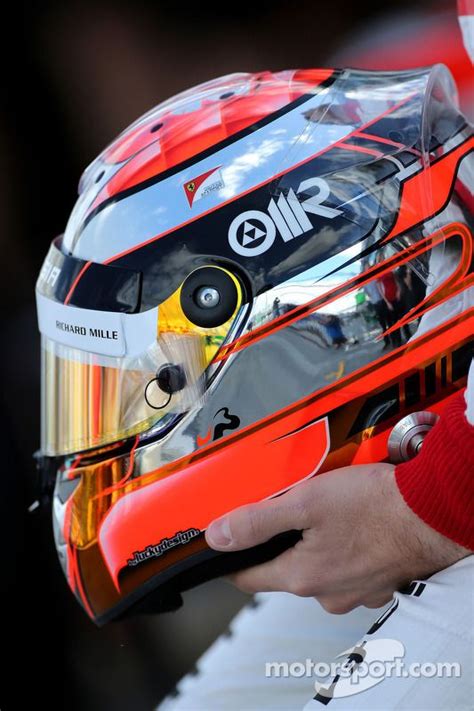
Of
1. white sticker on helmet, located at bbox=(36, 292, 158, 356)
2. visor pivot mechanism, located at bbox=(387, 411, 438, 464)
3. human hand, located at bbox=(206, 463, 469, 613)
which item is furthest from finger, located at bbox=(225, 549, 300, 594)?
white sticker on helmet, located at bbox=(36, 292, 158, 356)

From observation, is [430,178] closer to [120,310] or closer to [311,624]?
[120,310]

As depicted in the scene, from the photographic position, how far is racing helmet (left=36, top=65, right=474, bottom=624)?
3.30 feet

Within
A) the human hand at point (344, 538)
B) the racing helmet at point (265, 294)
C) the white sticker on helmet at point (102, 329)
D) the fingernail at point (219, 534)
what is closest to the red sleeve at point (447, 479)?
the human hand at point (344, 538)

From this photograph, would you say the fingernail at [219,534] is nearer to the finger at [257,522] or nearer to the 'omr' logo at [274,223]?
the finger at [257,522]

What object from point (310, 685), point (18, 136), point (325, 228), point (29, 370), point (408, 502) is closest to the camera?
point (408, 502)

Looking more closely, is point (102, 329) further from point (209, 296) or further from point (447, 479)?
point (447, 479)

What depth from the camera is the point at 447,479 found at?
33.5 inches

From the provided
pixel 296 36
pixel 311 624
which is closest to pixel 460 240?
pixel 311 624

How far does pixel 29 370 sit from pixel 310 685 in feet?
3.93

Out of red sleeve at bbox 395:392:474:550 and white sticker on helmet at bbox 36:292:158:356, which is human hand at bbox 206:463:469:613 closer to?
red sleeve at bbox 395:392:474:550

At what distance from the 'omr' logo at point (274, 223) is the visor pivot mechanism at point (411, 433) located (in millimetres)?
259

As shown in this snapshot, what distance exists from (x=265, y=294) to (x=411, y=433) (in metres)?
0.24

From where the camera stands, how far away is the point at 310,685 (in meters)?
1.34

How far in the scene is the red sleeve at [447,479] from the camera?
0.84 m
